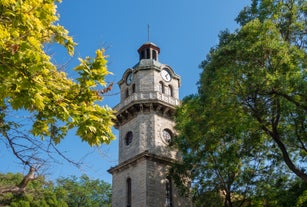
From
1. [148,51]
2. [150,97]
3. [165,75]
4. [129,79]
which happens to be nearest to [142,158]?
[150,97]

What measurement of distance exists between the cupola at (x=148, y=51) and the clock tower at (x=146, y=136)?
95 millimetres

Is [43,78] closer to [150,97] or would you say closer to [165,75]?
[150,97]

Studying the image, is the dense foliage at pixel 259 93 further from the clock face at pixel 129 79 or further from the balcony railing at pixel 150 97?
the clock face at pixel 129 79

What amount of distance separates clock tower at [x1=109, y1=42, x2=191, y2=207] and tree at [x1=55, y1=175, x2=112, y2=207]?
1513 centimetres

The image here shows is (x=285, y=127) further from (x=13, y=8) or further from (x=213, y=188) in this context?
(x=13, y=8)

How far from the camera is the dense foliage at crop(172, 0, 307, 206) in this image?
14.5 metres

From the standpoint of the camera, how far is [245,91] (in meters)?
15.2

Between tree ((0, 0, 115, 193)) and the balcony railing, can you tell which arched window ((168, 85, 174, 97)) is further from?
tree ((0, 0, 115, 193))

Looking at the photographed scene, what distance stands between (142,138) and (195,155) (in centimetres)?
642

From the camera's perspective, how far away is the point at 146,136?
1083 inches

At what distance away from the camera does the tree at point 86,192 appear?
4181 cm

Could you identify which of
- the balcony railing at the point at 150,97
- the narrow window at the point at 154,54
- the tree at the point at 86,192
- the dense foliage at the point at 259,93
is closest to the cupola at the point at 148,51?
the narrow window at the point at 154,54

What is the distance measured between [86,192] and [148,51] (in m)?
19.8

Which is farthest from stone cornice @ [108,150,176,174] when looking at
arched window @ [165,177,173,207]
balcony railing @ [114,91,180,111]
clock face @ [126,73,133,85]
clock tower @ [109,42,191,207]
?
clock face @ [126,73,133,85]
